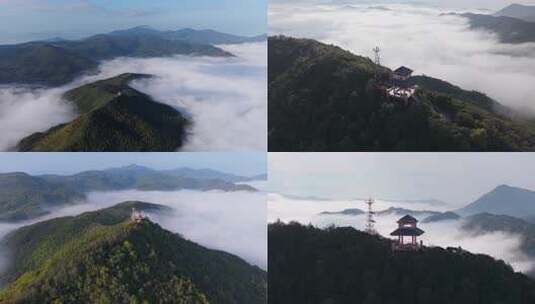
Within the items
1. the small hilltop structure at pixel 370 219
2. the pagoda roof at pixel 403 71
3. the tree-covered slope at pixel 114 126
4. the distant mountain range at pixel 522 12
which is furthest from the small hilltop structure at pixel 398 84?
the tree-covered slope at pixel 114 126

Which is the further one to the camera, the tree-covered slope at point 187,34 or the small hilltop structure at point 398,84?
the tree-covered slope at point 187,34

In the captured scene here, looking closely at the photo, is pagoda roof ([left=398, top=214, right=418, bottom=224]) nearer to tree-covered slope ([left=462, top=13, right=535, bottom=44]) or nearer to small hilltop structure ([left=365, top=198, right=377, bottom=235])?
small hilltop structure ([left=365, top=198, right=377, bottom=235])

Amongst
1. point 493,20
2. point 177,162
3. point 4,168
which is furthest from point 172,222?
point 493,20

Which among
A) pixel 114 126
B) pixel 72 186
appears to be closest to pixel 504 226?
pixel 114 126

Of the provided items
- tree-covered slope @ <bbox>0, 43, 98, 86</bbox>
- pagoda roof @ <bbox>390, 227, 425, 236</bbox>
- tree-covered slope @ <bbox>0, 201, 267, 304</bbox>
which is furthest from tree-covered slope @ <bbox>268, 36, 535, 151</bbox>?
tree-covered slope @ <bbox>0, 43, 98, 86</bbox>

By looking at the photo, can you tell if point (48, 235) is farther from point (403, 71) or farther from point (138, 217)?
point (403, 71)

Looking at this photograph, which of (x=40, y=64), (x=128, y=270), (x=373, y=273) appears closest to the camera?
(x=128, y=270)

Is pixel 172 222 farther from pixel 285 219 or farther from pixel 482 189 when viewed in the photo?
pixel 482 189

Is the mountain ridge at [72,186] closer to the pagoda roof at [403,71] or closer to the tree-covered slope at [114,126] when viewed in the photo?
the tree-covered slope at [114,126]
